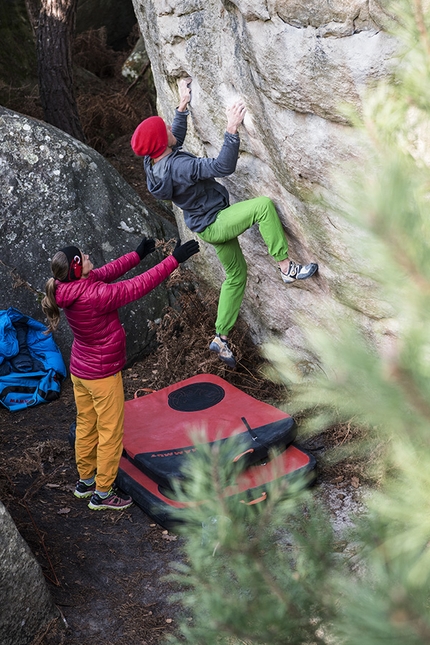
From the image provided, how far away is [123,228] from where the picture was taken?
6.50 meters

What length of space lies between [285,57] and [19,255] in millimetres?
3132

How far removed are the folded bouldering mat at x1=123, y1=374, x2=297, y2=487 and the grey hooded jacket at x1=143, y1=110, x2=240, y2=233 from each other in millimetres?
1236

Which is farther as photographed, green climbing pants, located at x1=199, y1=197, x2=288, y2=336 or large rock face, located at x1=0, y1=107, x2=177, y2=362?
large rock face, located at x1=0, y1=107, x2=177, y2=362

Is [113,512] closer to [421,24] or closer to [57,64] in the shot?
[421,24]

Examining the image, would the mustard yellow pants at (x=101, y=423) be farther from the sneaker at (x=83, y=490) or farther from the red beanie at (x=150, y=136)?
the red beanie at (x=150, y=136)

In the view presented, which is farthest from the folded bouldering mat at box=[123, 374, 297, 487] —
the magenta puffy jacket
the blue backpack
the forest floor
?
the blue backpack

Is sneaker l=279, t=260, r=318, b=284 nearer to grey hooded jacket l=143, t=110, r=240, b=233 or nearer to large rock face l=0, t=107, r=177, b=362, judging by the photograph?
grey hooded jacket l=143, t=110, r=240, b=233

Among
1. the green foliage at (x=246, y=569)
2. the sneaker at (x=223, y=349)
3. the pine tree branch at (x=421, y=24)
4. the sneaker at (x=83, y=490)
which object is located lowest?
the sneaker at (x=83, y=490)

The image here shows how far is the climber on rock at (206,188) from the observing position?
4629mm

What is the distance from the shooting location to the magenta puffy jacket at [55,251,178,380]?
4051 mm

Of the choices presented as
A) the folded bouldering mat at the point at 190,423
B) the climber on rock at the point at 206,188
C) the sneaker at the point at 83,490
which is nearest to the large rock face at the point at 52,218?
the folded bouldering mat at the point at 190,423

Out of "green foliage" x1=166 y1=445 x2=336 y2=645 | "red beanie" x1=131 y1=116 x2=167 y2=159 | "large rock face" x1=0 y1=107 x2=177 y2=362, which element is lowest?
"large rock face" x1=0 y1=107 x2=177 y2=362

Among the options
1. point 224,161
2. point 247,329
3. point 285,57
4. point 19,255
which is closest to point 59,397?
point 19,255

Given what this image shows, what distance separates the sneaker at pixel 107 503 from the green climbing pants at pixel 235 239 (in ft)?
5.02
